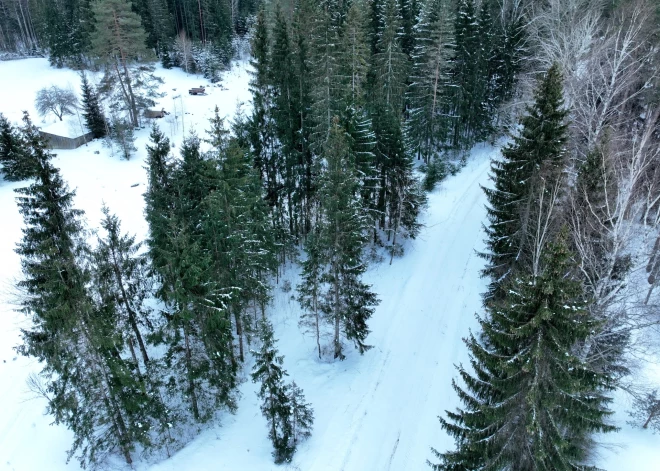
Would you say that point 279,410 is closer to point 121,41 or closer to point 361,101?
point 361,101

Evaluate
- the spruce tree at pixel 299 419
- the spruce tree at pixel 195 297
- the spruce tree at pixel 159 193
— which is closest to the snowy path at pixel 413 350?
the spruce tree at pixel 299 419

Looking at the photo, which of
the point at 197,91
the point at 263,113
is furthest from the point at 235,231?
the point at 197,91

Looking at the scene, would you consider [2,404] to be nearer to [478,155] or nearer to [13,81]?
[478,155]

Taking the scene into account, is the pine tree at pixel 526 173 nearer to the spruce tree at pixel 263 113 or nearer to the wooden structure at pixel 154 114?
the spruce tree at pixel 263 113

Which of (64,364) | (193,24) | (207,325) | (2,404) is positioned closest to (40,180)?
(64,364)

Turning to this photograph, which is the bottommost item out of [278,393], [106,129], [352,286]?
[278,393]

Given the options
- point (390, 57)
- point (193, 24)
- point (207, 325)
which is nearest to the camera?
point (207, 325)

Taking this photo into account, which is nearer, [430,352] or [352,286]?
[352,286]
